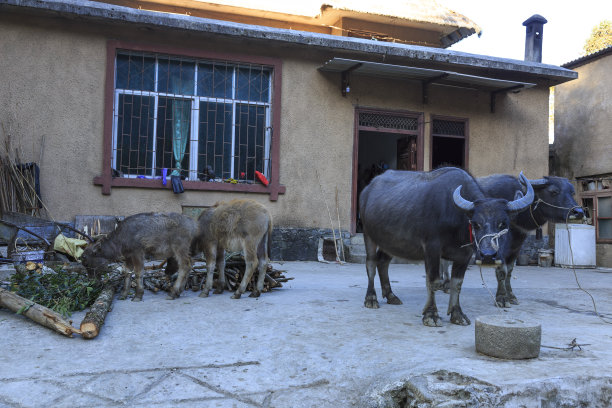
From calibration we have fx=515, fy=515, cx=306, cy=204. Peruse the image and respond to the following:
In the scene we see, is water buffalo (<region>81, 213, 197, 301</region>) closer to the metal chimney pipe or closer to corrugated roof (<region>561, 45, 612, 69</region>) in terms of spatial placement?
the metal chimney pipe

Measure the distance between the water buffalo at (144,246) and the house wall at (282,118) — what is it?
3.93 metres

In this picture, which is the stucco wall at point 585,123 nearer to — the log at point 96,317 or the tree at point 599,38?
the tree at point 599,38

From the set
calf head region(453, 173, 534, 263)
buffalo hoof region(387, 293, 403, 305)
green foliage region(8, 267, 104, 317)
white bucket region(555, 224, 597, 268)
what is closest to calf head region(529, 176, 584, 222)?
calf head region(453, 173, 534, 263)

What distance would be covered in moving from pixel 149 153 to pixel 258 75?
2.82m

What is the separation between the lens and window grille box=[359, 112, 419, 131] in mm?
11656

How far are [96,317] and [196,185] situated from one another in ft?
19.7

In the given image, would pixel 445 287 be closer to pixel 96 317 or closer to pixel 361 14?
pixel 96 317

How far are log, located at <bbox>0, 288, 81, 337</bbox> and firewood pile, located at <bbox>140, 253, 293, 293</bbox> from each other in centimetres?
182

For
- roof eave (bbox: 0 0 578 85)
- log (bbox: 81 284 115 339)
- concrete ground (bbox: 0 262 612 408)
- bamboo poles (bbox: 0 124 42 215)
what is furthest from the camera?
roof eave (bbox: 0 0 578 85)

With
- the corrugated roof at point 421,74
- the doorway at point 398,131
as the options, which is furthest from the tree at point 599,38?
the doorway at point 398,131

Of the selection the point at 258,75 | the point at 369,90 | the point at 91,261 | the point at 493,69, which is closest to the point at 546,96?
the point at 493,69

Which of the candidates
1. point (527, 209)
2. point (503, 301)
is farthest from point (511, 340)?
point (527, 209)

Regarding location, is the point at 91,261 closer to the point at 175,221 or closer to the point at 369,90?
the point at 175,221

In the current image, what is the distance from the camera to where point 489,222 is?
14.8ft
